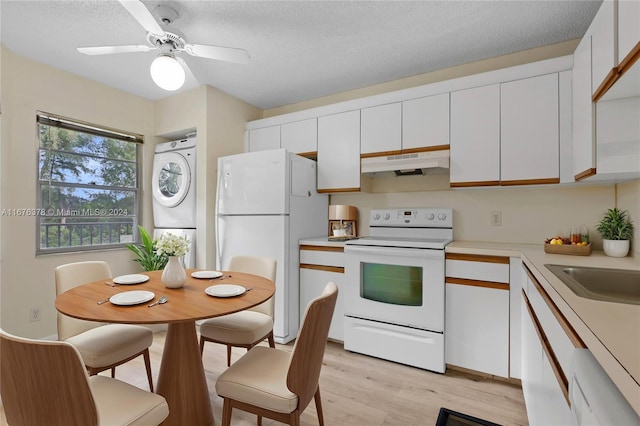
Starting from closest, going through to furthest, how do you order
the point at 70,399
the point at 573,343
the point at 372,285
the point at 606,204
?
the point at 573,343
the point at 70,399
the point at 606,204
the point at 372,285

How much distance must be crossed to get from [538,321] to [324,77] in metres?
2.63

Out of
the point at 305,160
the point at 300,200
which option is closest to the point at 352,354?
the point at 300,200

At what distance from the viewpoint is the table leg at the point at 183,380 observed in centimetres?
149

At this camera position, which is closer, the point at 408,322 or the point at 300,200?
the point at 408,322

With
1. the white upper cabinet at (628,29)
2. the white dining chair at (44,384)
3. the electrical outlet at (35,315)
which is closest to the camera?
the white dining chair at (44,384)

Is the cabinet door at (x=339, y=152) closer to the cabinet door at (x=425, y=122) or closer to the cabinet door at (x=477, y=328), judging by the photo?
the cabinet door at (x=425, y=122)

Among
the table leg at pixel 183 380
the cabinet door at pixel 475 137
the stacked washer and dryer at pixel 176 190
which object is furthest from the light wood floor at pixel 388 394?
the cabinet door at pixel 475 137

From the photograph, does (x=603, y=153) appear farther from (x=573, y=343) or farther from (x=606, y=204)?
(x=573, y=343)

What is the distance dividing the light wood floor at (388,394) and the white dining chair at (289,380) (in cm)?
60

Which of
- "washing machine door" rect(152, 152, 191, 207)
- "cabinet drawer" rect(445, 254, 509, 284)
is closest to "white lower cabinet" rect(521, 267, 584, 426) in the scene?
"cabinet drawer" rect(445, 254, 509, 284)

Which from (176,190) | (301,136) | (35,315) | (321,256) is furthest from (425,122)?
(35,315)

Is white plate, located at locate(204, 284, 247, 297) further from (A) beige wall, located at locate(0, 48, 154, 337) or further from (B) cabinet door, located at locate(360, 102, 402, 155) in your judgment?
(A) beige wall, located at locate(0, 48, 154, 337)

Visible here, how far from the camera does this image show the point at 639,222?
1818 millimetres

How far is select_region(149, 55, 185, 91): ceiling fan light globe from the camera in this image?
1734 mm
